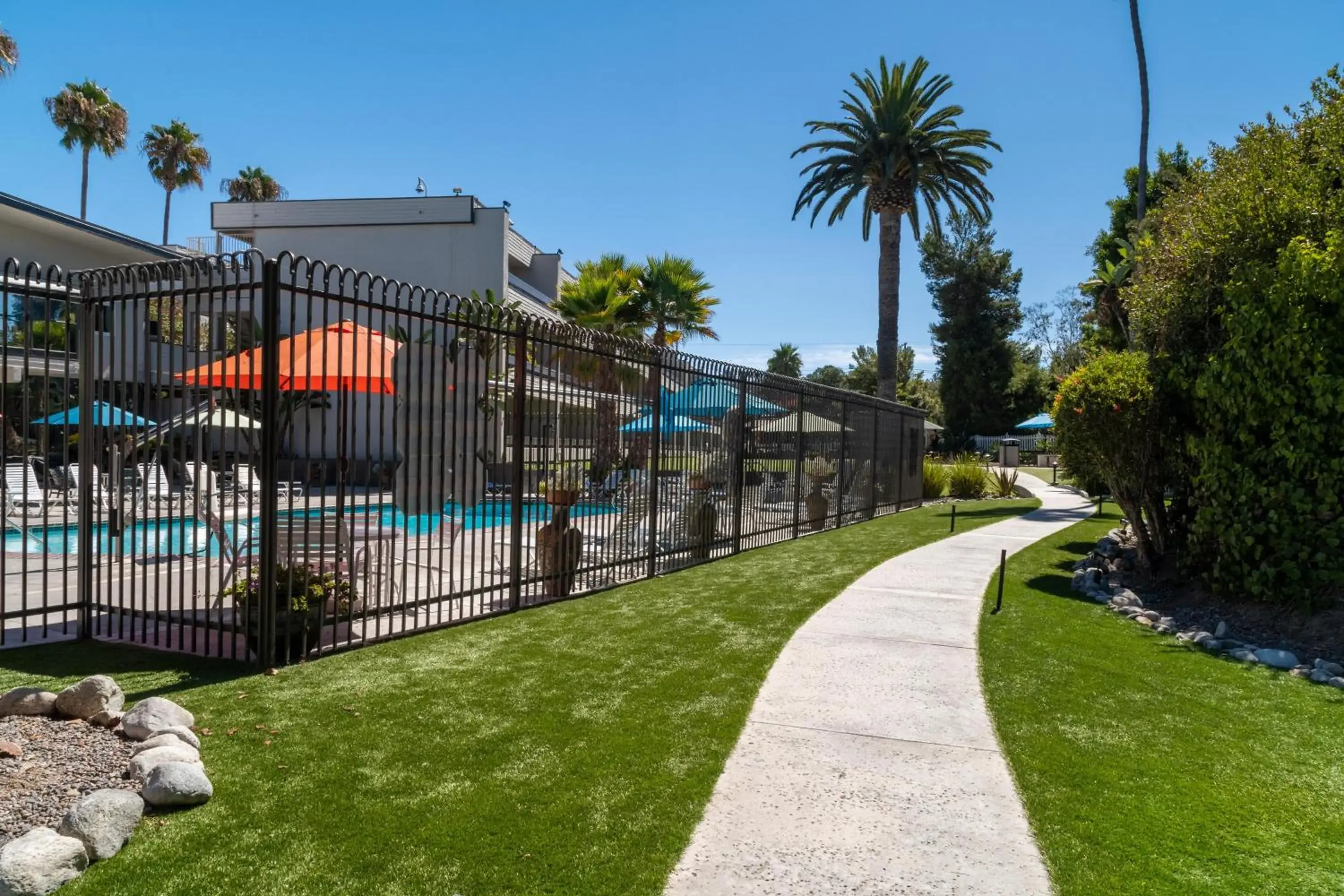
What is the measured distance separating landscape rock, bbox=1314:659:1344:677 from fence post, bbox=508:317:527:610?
662cm

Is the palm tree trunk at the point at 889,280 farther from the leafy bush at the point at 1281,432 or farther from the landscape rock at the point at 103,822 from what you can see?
the landscape rock at the point at 103,822

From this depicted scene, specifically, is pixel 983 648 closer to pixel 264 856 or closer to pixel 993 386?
pixel 264 856

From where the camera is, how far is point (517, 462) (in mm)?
7469

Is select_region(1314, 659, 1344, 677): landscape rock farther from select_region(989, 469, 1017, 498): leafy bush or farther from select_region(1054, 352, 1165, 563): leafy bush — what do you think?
select_region(989, 469, 1017, 498): leafy bush

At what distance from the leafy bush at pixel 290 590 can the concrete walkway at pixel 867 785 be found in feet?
10.6

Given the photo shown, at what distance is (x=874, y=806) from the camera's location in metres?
3.80

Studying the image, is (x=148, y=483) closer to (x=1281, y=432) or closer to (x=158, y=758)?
(x=158, y=758)

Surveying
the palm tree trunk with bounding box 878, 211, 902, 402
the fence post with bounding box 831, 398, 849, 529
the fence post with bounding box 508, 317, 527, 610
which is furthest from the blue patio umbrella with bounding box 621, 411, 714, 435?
the palm tree trunk with bounding box 878, 211, 902, 402

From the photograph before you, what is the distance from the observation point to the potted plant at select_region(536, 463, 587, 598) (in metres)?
8.16

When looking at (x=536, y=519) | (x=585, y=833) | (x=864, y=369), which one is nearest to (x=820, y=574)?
(x=536, y=519)

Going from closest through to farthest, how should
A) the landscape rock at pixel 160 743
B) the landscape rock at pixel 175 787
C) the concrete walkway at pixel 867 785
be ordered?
1. the concrete walkway at pixel 867 785
2. the landscape rock at pixel 175 787
3. the landscape rock at pixel 160 743

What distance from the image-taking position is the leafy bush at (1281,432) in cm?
731

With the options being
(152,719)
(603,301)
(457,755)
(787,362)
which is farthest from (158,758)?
(787,362)

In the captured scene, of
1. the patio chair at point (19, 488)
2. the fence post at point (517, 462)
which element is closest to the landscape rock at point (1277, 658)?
the fence post at point (517, 462)
